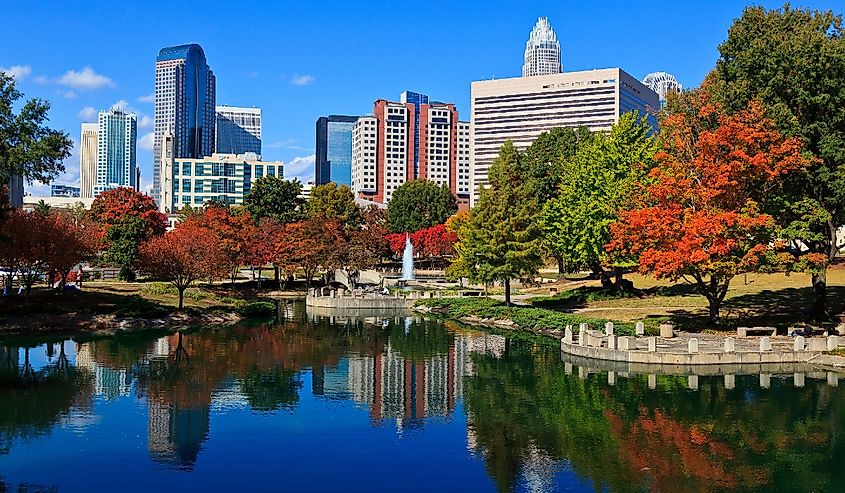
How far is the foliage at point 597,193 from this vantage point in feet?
206

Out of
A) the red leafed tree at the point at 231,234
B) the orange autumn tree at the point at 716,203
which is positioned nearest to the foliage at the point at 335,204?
the red leafed tree at the point at 231,234

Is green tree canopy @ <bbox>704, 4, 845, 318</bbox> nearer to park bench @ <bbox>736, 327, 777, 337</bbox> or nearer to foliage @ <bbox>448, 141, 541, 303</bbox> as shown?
park bench @ <bbox>736, 327, 777, 337</bbox>

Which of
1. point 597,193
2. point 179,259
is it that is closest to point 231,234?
point 179,259

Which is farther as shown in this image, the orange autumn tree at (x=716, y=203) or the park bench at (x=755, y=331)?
the park bench at (x=755, y=331)

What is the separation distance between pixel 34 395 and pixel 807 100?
40.8 meters

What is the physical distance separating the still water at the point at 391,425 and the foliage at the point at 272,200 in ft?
217

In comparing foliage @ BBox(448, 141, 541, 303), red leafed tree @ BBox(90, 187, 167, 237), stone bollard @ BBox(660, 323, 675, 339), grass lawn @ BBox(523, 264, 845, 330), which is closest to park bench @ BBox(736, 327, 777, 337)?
grass lawn @ BBox(523, 264, 845, 330)

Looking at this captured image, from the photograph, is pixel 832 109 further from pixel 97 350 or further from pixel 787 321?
pixel 97 350

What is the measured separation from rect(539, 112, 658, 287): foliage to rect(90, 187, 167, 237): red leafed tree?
152ft

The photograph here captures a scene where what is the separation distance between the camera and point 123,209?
305 ft

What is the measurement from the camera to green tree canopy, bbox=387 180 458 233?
13512 cm

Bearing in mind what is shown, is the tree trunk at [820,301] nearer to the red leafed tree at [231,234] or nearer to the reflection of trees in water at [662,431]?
the reflection of trees in water at [662,431]

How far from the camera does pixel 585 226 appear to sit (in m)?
63.4

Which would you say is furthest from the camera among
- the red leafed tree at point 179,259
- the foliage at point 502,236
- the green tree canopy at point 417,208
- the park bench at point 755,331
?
the green tree canopy at point 417,208
